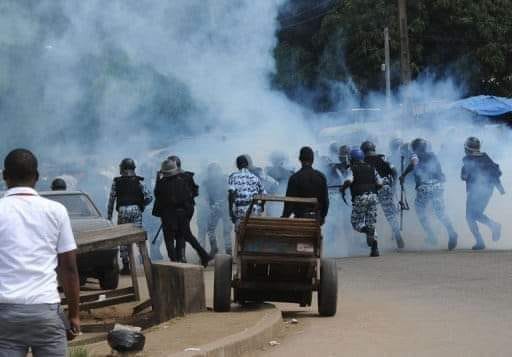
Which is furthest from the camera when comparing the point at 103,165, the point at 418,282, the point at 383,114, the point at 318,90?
the point at 318,90

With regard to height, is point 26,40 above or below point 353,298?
above

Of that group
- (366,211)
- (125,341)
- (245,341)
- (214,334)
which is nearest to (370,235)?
(366,211)

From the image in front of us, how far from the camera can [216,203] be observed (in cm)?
1723

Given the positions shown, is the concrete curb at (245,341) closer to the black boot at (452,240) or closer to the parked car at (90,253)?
the parked car at (90,253)

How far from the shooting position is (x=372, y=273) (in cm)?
1447

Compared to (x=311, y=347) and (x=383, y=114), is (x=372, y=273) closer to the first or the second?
(x=311, y=347)

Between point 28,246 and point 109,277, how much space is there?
8.93 metres

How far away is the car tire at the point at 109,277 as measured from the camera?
13.8 m

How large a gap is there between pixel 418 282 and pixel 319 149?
7368 mm

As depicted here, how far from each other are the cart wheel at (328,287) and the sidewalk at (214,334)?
1.58 ft

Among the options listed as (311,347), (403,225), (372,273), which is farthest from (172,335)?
(403,225)

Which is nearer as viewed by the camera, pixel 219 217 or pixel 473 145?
pixel 473 145

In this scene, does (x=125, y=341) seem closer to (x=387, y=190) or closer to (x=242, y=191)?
(x=242, y=191)

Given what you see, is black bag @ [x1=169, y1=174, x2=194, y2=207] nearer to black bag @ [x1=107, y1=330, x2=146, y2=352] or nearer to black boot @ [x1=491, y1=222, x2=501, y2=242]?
black boot @ [x1=491, y1=222, x2=501, y2=242]
